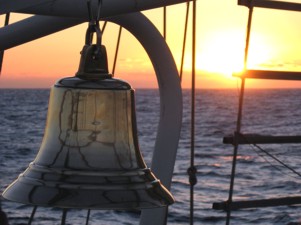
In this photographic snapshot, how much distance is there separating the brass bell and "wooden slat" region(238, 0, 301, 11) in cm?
253

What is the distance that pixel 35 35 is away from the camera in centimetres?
322

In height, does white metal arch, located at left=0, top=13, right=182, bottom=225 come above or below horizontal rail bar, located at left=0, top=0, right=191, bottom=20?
below

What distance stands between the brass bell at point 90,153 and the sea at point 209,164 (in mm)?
2130

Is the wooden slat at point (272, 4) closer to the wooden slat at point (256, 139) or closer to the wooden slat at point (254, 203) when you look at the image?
the wooden slat at point (256, 139)

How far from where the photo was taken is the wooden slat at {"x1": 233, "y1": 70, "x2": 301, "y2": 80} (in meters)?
4.53

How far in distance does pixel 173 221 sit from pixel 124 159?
17550 millimetres

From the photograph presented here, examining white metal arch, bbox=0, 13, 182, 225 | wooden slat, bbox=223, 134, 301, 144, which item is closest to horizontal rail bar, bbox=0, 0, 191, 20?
white metal arch, bbox=0, 13, 182, 225

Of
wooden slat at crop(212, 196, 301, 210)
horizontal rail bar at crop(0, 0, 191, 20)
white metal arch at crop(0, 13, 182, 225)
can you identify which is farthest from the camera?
wooden slat at crop(212, 196, 301, 210)

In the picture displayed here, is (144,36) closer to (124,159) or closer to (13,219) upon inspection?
(124,159)

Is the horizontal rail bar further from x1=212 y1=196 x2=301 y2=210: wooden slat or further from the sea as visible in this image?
x1=212 y1=196 x2=301 y2=210: wooden slat

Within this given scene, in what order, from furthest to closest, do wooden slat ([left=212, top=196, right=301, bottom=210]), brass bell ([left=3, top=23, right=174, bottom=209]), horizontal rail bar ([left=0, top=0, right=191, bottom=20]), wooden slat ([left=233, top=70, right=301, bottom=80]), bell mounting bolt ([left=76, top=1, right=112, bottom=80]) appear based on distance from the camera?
wooden slat ([left=212, top=196, right=301, bottom=210])
wooden slat ([left=233, top=70, right=301, bottom=80])
horizontal rail bar ([left=0, top=0, right=191, bottom=20])
bell mounting bolt ([left=76, top=1, right=112, bottom=80])
brass bell ([left=3, top=23, right=174, bottom=209])

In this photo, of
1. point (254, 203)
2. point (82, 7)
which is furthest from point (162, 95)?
point (254, 203)

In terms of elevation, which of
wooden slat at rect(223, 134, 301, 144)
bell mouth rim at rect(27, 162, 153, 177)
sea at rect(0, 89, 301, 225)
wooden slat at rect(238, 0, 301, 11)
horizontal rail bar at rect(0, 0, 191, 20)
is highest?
wooden slat at rect(238, 0, 301, 11)

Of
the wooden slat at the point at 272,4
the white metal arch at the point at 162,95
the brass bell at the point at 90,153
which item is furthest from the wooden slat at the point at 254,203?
the brass bell at the point at 90,153
